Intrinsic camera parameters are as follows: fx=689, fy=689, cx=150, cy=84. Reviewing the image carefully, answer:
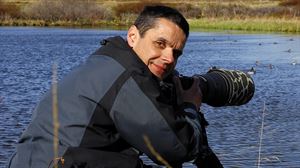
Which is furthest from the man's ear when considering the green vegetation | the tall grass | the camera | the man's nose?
the green vegetation

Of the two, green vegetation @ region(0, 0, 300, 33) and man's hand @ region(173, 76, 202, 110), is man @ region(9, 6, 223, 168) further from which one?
green vegetation @ region(0, 0, 300, 33)

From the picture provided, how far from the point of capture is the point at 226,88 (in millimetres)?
2918

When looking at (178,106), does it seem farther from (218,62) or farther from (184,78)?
(218,62)

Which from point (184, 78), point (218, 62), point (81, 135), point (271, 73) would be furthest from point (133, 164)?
point (218, 62)

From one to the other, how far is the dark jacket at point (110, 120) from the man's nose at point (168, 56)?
0.29 ft

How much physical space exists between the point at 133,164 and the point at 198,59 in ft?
67.2

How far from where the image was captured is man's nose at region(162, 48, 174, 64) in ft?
8.44

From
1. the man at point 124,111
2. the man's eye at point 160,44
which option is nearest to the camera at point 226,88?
the man at point 124,111

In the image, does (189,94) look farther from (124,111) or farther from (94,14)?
(94,14)

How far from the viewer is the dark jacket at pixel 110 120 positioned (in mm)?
2447

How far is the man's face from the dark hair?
0.01m

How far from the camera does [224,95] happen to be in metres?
2.93

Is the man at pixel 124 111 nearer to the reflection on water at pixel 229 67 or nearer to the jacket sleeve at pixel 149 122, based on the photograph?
the jacket sleeve at pixel 149 122

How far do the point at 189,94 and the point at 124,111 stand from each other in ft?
1.30
